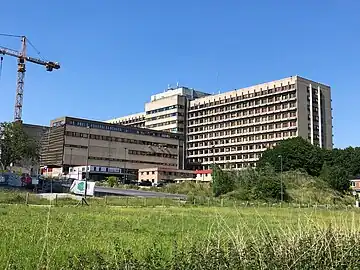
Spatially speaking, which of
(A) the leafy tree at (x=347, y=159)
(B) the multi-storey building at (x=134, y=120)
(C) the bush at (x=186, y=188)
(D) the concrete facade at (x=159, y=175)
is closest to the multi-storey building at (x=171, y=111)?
(B) the multi-storey building at (x=134, y=120)

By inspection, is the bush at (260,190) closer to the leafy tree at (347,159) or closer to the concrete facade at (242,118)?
the leafy tree at (347,159)

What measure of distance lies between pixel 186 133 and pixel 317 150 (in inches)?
2516

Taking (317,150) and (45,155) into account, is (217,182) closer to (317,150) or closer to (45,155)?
(317,150)

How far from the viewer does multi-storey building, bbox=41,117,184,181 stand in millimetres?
122125

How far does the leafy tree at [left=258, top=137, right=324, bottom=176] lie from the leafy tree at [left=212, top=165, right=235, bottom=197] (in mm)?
29965

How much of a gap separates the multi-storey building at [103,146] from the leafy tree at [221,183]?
180 ft

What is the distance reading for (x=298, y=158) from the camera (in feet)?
320

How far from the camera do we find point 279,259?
6.93 metres

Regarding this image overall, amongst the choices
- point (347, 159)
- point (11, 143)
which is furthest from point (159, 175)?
point (347, 159)

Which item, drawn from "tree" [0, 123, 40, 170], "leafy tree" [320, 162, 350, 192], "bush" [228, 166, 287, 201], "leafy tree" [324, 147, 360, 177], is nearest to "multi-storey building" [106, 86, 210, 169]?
"leafy tree" [324, 147, 360, 177]

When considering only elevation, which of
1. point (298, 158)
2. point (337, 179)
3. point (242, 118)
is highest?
point (242, 118)

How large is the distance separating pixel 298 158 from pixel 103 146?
59.1 metres

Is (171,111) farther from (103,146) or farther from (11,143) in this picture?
(11,143)

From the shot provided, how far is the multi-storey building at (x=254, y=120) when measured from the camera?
122m
